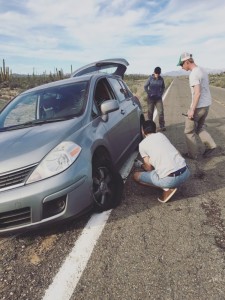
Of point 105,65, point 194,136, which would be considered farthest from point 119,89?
point 194,136

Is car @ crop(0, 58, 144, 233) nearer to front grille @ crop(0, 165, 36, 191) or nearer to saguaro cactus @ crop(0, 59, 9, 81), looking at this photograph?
front grille @ crop(0, 165, 36, 191)

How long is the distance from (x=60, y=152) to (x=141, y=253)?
128 cm

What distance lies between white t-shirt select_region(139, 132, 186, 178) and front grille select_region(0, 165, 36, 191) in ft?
5.82

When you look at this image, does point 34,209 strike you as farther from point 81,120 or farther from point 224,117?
point 224,117

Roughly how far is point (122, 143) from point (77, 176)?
1.98 m

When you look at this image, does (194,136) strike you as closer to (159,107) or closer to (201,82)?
(201,82)

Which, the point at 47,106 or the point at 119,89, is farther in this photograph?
the point at 119,89

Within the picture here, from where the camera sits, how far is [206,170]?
6.04 meters

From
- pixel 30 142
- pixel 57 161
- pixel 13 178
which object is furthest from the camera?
pixel 30 142

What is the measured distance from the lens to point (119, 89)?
668cm

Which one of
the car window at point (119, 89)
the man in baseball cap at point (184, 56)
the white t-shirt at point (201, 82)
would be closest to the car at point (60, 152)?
the car window at point (119, 89)

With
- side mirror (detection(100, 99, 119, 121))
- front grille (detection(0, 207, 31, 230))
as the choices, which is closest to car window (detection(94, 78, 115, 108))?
side mirror (detection(100, 99, 119, 121))

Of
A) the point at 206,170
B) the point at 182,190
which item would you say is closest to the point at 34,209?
the point at 182,190

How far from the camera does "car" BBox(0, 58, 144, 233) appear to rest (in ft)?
11.7
